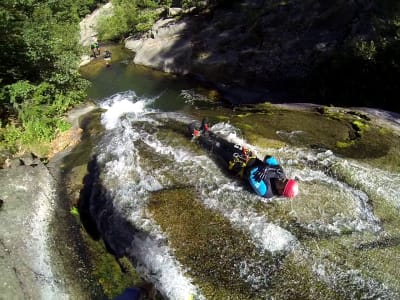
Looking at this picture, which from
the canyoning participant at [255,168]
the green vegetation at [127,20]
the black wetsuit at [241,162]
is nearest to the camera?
the canyoning participant at [255,168]

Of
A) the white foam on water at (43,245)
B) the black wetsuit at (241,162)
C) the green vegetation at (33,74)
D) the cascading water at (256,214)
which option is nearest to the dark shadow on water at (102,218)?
the cascading water at (256,214)

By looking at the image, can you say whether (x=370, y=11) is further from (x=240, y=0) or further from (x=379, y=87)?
(x=240, y=0)

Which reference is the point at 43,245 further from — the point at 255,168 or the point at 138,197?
the point at 255,168

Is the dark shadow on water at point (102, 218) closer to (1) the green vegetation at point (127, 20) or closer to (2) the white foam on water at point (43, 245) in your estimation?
(2) the white foam on water at point (43, 245)

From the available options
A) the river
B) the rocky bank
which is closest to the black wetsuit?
the river

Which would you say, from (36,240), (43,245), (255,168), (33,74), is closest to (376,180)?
(255,168)

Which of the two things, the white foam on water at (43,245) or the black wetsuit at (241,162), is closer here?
the white foam on water at (43,245)

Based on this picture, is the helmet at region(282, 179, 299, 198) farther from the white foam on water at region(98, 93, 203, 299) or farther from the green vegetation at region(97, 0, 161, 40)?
the green vegetation at region(97, 0, 161, 40)
